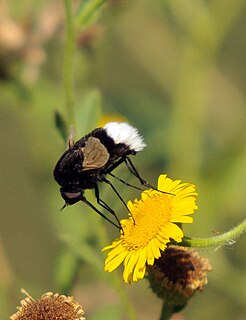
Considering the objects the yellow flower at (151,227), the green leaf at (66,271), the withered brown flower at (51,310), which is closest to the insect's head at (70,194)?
the yellow flower at (151,227)

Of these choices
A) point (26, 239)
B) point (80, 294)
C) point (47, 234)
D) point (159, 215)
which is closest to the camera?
point (159, 215)

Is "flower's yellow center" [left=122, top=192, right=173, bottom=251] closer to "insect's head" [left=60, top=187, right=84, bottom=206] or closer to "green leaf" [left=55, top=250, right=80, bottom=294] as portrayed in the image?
"insect's head" [left=60, top=187, right=84, bottom=206]

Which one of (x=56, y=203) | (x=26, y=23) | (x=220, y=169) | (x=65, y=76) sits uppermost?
(x=26, y=23)

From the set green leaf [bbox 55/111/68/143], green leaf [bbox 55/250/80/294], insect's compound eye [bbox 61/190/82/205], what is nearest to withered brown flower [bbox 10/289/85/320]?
insect's compound eye [bbox 61/190/82/205]

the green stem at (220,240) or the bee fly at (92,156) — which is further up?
the bee fly at (92,156)

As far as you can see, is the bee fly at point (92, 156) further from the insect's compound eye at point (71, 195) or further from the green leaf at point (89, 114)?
the green leaf at point (89, 114)

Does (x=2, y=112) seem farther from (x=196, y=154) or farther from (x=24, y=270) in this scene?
(x=196, y=154)

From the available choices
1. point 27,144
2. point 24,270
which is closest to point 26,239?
point 24,270

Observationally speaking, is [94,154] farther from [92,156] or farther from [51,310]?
[51,310]
